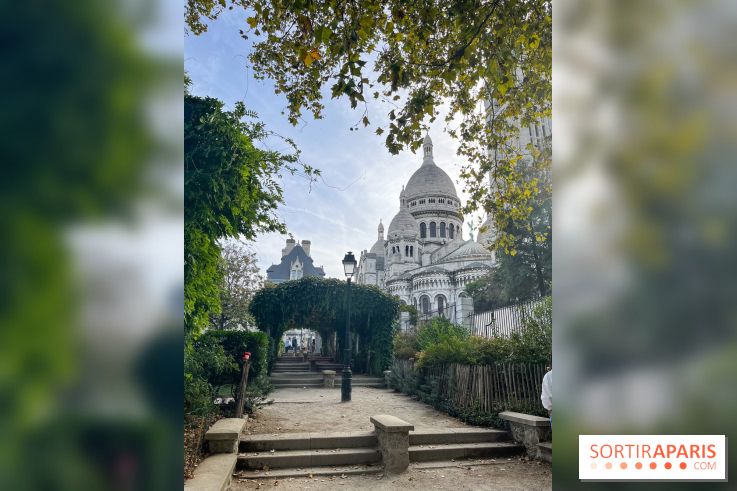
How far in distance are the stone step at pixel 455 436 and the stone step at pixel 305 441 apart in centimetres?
70

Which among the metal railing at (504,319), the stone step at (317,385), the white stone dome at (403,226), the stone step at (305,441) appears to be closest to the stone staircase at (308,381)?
the stone step at (317,385)

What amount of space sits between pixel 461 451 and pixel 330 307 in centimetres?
1242

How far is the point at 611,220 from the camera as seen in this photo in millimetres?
1136

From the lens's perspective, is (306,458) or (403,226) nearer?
(306,458)

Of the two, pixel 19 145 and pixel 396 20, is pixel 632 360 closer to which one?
pixel 19 145

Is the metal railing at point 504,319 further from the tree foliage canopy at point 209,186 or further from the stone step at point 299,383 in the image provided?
the tree foliage canopy at point 209,186

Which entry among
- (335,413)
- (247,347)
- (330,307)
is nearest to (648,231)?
(247,347)

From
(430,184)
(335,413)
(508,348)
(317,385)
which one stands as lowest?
(317,385)

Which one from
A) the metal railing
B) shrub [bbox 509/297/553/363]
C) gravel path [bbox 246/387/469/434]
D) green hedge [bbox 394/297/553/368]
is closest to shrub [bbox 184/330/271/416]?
gravel path [bbox 246/387/469/434]

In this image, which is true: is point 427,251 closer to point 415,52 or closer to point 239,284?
point 239,284

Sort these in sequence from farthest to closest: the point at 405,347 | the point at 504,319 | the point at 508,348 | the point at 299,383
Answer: the point at 299,383, the point at 405,347, the point at 504,319, the point at 508,348

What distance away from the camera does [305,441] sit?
6.28 metres

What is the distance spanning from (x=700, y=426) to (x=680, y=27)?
1.03m

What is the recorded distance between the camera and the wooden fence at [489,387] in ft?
24.2
